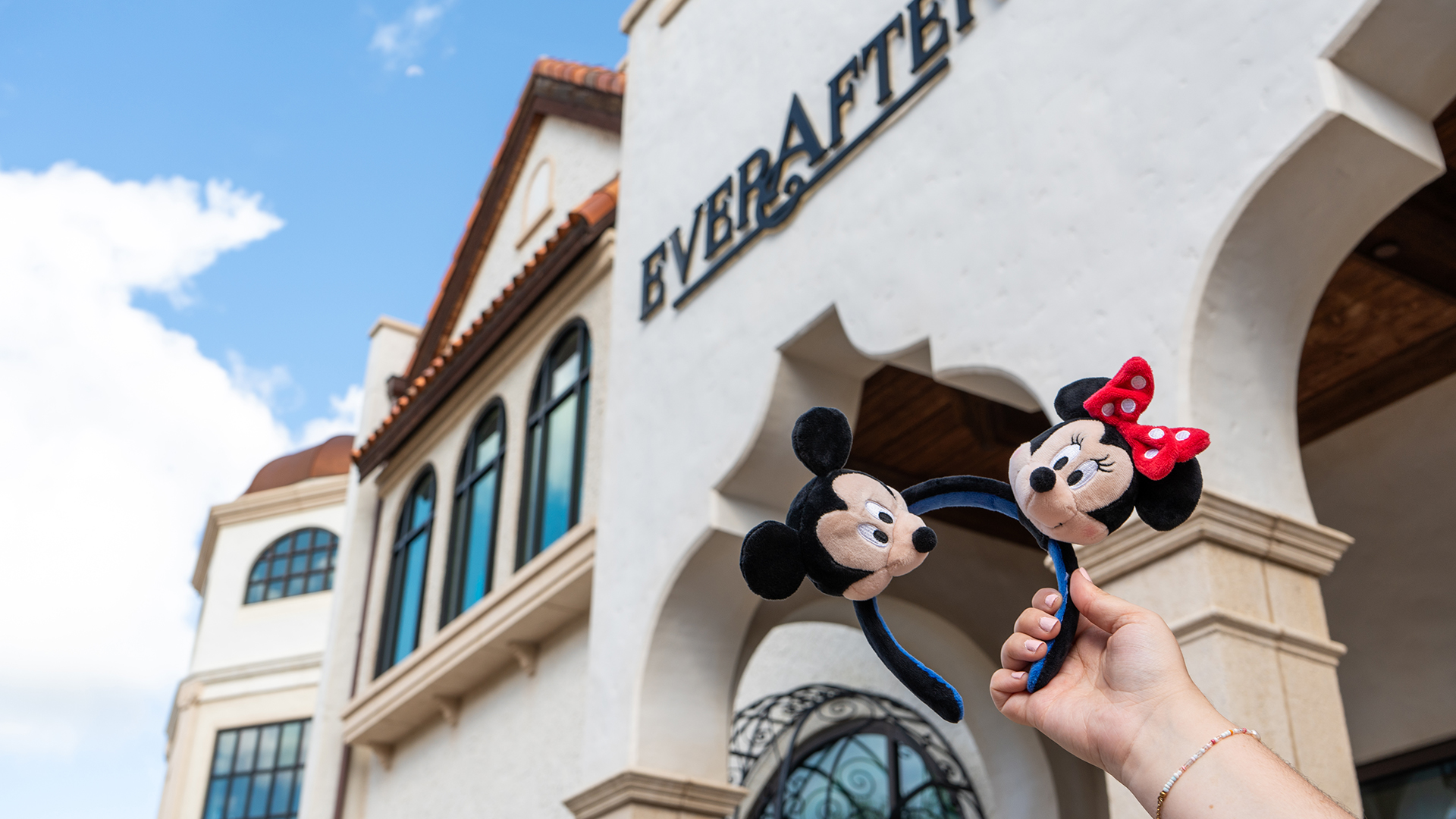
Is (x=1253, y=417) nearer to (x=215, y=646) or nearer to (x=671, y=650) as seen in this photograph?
(x=671, y=650)

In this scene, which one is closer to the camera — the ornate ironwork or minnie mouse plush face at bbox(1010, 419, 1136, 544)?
minnie mouse plush face at bbox(1010, 419, 1136, 544)

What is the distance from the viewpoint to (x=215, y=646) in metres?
22.9

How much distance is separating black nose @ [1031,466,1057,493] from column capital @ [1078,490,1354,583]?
7.68ft

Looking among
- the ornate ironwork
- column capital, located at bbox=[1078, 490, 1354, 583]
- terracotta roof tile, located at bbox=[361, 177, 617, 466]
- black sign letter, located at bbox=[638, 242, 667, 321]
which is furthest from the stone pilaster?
terracotta roof tile, located at bbox=[361, 177, 617, 466]

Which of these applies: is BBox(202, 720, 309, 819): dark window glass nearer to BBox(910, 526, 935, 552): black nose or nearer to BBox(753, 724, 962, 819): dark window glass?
BBox(753, 724, 962, 819): dark window glass

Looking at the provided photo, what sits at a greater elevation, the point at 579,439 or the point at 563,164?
the point at 563,164

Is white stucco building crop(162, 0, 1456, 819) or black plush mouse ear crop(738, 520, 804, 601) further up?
white stucco building crop(162, 0, 1456, 819)

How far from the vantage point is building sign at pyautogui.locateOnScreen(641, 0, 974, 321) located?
19.6ft

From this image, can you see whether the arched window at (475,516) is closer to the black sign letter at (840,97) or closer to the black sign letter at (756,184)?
the black sign letter at (756,184)

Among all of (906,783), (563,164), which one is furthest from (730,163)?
(563,164)

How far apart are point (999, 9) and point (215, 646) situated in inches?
834

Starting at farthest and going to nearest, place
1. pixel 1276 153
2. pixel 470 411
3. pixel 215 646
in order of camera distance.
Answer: pixel 215 646, pixel 470 411, pixel 1276 153

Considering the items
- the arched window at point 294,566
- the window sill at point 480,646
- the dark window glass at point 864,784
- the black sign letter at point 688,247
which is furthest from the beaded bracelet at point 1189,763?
the arched window at point 294,566

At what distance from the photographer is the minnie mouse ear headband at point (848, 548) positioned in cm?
182
